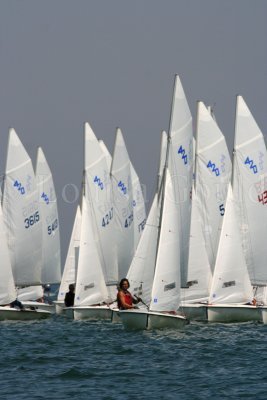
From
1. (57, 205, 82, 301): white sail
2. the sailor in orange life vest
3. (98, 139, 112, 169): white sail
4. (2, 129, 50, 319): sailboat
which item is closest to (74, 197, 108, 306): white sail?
(2, 129, 50, 319): sailboat

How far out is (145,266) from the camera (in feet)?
125

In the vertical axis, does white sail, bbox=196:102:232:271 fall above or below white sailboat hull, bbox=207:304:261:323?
above

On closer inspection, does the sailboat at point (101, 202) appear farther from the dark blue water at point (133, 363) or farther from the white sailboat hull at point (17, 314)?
the dark blue water at point (133, 363)

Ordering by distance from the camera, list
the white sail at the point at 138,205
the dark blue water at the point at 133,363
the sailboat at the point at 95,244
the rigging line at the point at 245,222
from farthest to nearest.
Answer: the white sail at the point at 138,205
the sailboat at the point at 95,244
the rigging line at the point at 245,222
the dark blue water at the point at 133,363

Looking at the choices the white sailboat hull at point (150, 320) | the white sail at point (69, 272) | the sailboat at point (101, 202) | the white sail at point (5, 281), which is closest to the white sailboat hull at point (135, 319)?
the white sailboat hull at point (150, 320)

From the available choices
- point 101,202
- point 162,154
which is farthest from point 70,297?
point 162,154

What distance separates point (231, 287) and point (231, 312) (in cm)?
81

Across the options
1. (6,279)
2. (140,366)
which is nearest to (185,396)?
(140,366)

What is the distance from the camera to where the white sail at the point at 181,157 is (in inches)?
1681

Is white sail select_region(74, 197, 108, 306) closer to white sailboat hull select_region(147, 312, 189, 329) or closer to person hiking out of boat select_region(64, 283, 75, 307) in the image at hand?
person hiking out of boat select_region(64, 283, 75, 307)

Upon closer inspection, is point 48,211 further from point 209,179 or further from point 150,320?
point 150,320

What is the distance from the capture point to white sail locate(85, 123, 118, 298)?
4712 centimetres

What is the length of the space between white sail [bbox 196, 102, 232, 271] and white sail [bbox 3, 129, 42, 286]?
639 centimetres

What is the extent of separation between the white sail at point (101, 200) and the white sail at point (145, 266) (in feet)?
26.7
